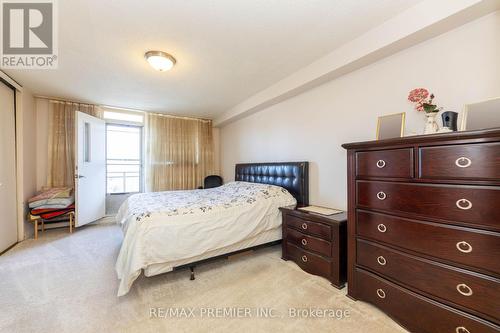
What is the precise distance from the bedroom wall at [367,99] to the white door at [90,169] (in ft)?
10.4

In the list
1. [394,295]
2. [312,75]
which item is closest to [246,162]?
[312,75]

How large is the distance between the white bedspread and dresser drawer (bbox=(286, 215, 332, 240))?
12.1 inches

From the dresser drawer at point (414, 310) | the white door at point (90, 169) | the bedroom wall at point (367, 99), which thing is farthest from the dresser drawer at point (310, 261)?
the white door at point (90, 169)

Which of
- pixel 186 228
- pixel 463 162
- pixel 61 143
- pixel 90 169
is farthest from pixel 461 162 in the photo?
pixel 61 143

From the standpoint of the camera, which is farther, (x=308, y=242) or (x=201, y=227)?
(x=308, y=242)

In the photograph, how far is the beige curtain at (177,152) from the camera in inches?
187

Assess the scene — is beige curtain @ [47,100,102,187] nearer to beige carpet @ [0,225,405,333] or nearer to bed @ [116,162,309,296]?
beige carpet @ [0,225,405,333]

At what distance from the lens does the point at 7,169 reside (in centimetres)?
298

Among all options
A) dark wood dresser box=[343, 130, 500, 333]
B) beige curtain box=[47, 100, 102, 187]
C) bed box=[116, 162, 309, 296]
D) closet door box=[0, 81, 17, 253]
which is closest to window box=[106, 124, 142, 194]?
beige curtain box=[47, 100, 102, 187]

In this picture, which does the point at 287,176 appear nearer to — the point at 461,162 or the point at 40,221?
the point at 461,162

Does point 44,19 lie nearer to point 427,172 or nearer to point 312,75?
point 312,75

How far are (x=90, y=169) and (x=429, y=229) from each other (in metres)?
5.01

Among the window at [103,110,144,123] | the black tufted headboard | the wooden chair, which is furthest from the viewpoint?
the window at [103,110,144,123]

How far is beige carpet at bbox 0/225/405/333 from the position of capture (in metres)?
1.58
